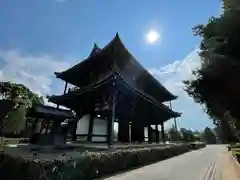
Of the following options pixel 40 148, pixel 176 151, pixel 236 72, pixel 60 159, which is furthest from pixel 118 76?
pixel 176 151

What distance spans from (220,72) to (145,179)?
571 cm

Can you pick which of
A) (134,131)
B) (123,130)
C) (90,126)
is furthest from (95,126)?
(134,131)

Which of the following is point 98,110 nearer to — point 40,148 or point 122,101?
point 122,101

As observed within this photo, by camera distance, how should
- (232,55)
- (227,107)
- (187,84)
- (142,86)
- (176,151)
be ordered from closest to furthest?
(232,55) < (227,107) < (187,84) < (142,86) < (176,151)

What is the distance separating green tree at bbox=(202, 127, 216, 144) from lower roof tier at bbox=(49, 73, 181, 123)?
81491 mm

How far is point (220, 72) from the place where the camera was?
8250 millimetres

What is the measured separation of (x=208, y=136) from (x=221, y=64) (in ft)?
322

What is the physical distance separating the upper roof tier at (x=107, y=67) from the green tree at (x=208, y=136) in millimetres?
80813

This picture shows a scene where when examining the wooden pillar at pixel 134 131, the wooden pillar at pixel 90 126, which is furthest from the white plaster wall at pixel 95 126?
the wooden pillar at pixel 134 131

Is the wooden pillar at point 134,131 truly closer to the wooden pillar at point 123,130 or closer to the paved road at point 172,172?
the wooden pillar at point 123,130

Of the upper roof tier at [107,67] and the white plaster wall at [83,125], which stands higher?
the upper roof tier at [107,67]

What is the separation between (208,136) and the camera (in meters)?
98.7

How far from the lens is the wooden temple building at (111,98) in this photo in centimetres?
1728

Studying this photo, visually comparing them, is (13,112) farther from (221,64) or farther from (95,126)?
(221,64)
